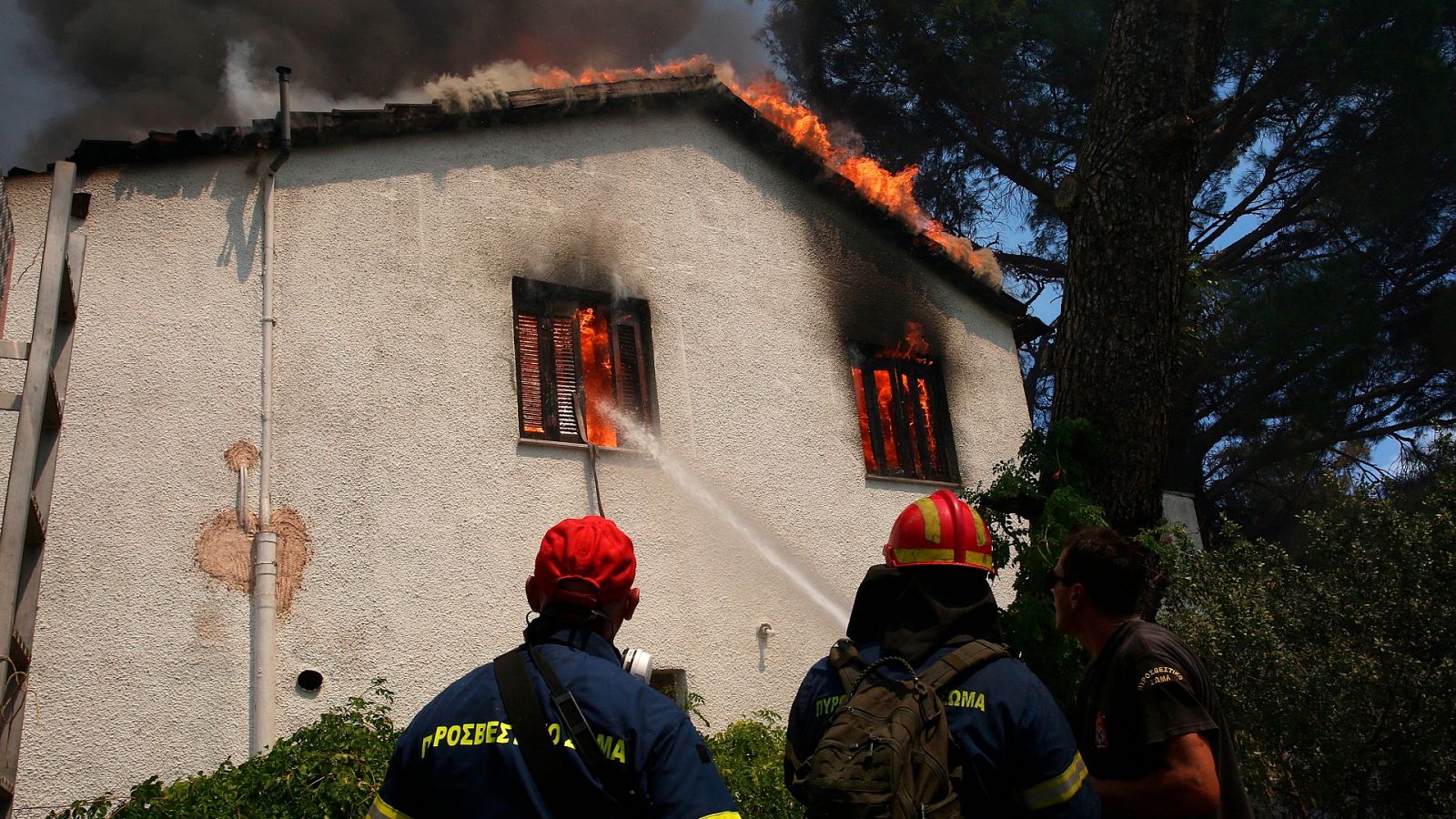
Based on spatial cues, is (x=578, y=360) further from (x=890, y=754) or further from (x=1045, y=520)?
(x=890, y=754)

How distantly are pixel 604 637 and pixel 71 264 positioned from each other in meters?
2.28

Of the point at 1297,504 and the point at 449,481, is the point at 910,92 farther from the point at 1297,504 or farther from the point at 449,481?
the point at 449,481

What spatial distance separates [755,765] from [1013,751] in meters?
4.33

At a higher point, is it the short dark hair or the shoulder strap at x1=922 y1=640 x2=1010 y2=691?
the short dark hair


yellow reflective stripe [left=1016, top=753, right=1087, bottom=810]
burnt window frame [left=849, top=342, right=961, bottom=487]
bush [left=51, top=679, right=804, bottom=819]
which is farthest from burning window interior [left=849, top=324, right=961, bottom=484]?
yellow reflective stripe [left=1016, top=753, right=1087, bottom=810]

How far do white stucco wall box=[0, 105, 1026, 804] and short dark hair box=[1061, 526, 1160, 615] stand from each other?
4.92 metres

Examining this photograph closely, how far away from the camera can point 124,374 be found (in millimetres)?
6840

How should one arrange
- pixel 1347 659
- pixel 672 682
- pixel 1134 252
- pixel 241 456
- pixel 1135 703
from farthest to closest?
pixel 672 682
pixel 1347 659
pixel 241 456
pixel 1134 252
pixel 1135 703

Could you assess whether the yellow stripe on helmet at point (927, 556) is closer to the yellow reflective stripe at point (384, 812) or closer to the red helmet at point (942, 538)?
the red helmet at point (942, 538)

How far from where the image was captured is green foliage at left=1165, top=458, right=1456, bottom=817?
721 centimetres

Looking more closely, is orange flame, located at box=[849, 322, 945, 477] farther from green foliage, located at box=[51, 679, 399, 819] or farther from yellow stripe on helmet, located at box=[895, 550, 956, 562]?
yellow stripe on helmet, located at box=[895, 550, 956, 562]

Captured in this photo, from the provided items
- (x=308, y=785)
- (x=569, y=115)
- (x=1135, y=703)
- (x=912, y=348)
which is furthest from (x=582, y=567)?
(x=912, y=348)

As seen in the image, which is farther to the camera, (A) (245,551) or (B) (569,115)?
(B) (569,115)

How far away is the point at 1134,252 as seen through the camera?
6355 mm
